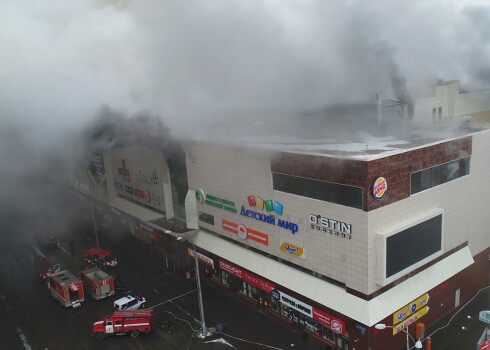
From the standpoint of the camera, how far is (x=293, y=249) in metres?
22.2

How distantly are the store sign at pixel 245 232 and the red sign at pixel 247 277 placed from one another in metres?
2.01

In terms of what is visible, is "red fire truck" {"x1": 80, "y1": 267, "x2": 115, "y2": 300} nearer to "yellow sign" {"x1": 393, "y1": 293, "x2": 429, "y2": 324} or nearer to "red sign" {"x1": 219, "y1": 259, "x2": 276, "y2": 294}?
"red sign" {"x1": 219, "y1": 259, "x2": 276, "y2": 294}

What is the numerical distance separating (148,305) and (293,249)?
10.6 metres

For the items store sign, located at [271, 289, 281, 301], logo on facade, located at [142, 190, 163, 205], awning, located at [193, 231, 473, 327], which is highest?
logo on facade, located at [142, 190, 163, 205]

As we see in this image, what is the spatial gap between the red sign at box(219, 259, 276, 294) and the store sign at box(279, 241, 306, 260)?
2.21 m

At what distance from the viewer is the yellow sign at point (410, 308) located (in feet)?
65.8

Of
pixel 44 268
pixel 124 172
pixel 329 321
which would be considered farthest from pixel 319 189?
pixel 124 172

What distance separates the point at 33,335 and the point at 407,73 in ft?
93.1

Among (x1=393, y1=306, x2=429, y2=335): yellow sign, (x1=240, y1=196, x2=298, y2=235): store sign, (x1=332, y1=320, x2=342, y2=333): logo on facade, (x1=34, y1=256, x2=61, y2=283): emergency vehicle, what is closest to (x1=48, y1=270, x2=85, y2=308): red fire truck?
(x1=34, y1=256, x2=61, y2=283): emergency vehicle

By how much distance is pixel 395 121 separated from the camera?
1187 inches

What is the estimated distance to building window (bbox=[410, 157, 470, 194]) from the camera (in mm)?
20234

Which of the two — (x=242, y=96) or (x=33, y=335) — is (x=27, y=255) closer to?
(x=33, y=335)

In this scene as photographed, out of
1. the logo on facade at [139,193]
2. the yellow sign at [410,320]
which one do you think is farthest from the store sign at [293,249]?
the logo on facade at [139,193]

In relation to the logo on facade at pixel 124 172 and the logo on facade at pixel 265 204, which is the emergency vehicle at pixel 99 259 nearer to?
the logo on facade at pixel 124 172
